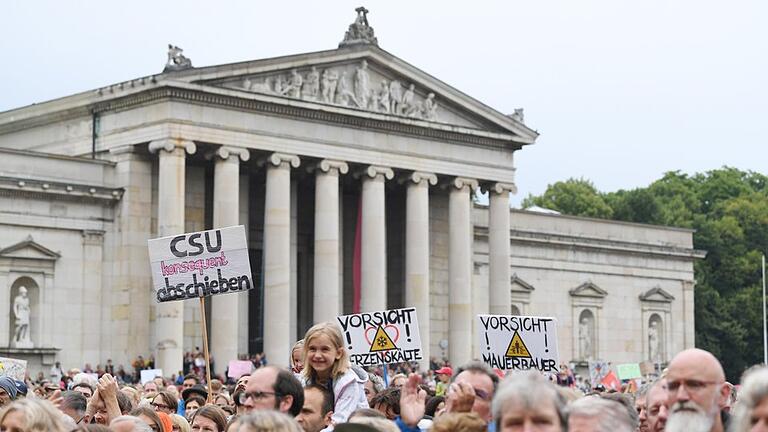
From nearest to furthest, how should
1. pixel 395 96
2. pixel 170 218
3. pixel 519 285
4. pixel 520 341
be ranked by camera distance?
pixel 520 341
pixel 170 218
pixel 395 96
pixel 519 285

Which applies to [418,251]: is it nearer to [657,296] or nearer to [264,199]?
[264,199]

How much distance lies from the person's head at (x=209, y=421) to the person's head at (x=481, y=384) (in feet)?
13.8

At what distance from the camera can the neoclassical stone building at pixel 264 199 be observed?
57.5 m

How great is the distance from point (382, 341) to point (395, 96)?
41.6m

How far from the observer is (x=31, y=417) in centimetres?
1101

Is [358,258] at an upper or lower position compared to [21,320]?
upper

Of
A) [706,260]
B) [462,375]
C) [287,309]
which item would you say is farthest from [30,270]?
[706,260]

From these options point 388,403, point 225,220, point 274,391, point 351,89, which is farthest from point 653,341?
point 274,391

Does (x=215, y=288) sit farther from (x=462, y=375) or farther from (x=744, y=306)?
(x=744, y=306)

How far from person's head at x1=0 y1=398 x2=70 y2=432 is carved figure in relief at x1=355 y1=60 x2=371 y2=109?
52704mm

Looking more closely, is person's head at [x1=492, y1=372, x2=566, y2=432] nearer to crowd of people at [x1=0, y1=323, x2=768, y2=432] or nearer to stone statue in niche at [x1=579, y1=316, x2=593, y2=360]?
crowd of people at [x1=0, y1=323, x2=768, y2=432]

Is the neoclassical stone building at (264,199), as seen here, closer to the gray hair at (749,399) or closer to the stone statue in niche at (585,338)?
the stone statue in niche at (585,338)

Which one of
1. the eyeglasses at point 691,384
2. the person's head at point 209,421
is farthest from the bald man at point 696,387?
the person's head at point 209,421

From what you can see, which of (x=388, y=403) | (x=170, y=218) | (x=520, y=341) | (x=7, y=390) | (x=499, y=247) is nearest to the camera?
(x=388, y=403)
